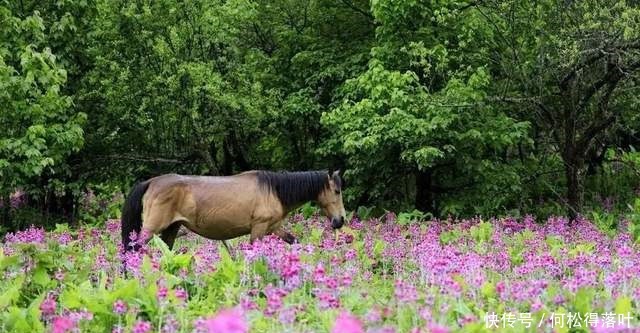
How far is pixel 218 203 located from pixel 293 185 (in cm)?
109

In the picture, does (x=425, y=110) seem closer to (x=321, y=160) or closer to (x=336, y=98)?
(x=336, y=98)

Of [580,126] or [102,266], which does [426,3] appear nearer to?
[580,126]

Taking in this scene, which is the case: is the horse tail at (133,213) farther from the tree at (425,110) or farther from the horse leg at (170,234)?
the tree at (425,110)

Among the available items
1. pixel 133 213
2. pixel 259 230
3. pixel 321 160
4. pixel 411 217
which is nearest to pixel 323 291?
pixel 259 230

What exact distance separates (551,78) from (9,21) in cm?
1035

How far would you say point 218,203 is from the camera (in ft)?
32.1

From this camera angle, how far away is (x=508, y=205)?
16.7m

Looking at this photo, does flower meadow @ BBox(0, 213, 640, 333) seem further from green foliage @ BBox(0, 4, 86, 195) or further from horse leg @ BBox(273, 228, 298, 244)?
green foliage @ BBox(0, 4, 86, 195)

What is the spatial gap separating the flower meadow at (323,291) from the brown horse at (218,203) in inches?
29.3

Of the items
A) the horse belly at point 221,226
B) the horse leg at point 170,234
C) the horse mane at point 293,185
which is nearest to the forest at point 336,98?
the horse mane at point 293,185

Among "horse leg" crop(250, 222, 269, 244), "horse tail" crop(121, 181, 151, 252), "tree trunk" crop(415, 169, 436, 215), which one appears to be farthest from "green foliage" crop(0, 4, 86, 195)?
"tree trunk" crop(415, 169, 436, 215)

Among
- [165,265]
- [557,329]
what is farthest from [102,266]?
[557,329]

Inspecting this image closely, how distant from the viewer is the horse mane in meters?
9.97

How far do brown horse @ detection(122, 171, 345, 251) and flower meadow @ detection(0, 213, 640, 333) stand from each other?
743 mm
